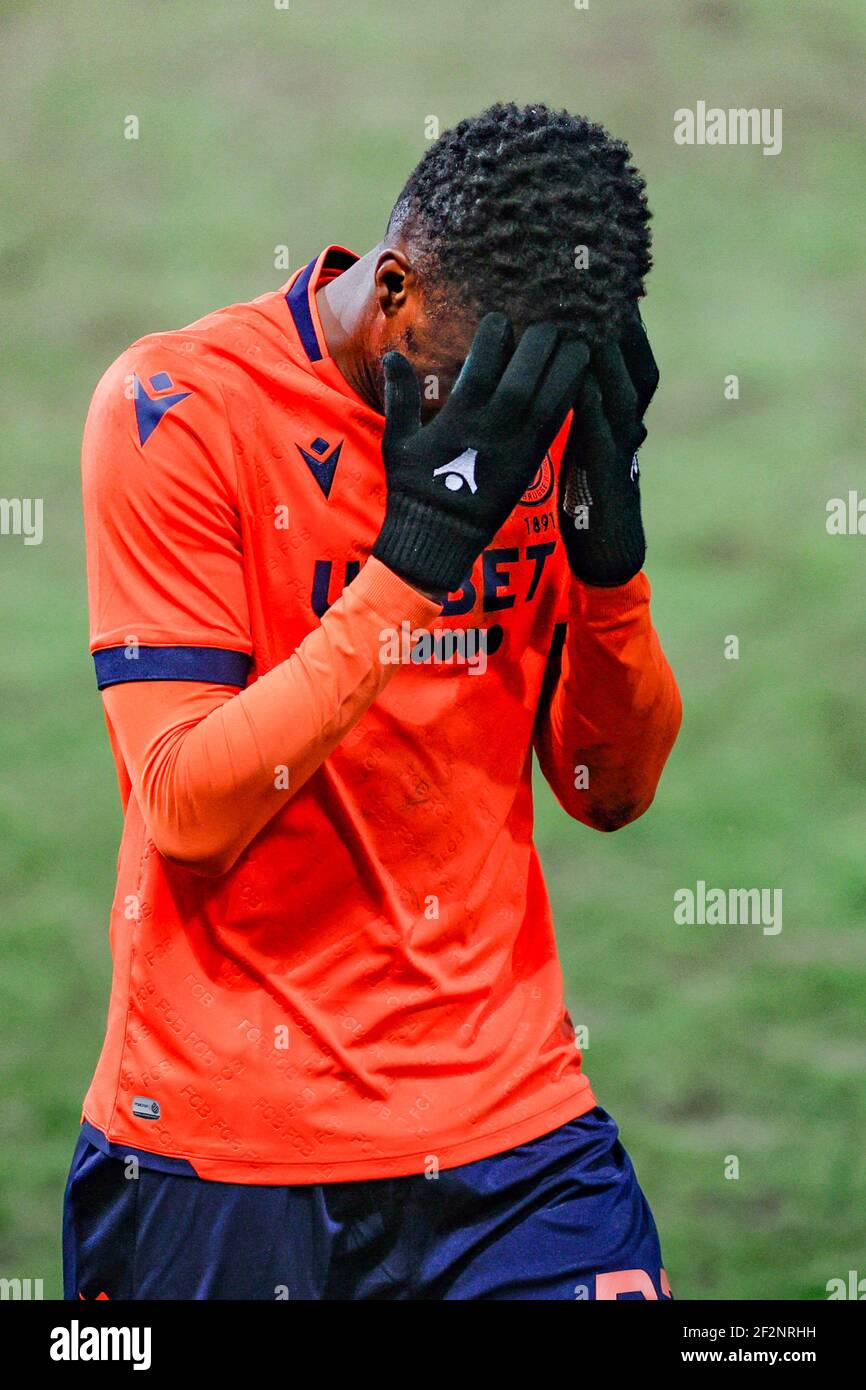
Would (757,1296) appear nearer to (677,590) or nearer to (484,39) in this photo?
(677,590)

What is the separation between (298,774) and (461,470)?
0.27m

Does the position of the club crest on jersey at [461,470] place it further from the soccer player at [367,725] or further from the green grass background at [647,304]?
the green grass background at [647,304]

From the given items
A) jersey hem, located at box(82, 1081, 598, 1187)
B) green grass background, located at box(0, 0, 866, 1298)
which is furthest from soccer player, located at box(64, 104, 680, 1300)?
green grass background, located at box(0, 0, 866, 1298)

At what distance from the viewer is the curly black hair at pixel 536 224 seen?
150 centimetres

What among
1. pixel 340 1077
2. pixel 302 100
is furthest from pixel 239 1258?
pixel 302 100

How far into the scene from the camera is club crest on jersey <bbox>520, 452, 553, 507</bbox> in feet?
5.57

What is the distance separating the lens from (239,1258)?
1.59 meters

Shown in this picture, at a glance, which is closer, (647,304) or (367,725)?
(367,725)

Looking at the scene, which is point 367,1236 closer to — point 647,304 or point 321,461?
point 321,461

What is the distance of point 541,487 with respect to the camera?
171cm

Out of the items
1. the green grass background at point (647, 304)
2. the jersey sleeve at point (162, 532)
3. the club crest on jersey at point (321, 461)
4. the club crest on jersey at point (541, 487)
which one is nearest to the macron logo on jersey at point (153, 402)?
the jersey sleeve at point (162, 532)

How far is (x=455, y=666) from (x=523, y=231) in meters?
0.37

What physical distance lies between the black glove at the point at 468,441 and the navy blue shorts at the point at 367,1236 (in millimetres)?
513

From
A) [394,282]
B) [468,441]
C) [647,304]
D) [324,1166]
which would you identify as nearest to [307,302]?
[394,282]
